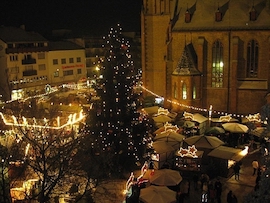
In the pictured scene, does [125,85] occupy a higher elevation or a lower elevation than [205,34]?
lower

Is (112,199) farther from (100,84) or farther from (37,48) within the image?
(37,48)

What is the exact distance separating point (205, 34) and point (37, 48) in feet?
107

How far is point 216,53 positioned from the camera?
41.1 meters

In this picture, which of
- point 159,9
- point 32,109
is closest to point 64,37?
point 159,9

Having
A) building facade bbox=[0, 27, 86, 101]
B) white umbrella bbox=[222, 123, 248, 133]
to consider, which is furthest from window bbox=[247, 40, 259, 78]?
building facade bbox=[0, 27, 86, 101]

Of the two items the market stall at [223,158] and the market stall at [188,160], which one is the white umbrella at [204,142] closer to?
the market stall at [223,158]

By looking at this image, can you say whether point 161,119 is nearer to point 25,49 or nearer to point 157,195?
→ point 157,195

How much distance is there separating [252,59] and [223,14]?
18.8 ft

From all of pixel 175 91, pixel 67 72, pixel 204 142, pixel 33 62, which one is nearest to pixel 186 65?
pixel 175 91

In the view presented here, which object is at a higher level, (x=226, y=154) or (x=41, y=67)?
(x=41, y=67)

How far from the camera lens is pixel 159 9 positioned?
4394cm

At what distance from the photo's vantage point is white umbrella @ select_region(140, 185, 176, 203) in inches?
766

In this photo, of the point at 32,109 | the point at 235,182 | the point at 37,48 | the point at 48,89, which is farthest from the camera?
the point at 37,48

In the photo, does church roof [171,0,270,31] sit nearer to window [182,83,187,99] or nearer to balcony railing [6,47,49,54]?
window [182,83,187,99]
